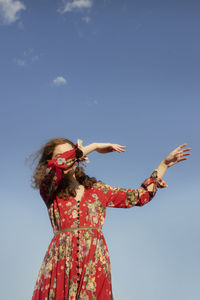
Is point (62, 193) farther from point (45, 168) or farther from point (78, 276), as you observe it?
point (78, 276)

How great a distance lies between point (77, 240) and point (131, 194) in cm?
80

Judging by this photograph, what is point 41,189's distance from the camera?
3615mm

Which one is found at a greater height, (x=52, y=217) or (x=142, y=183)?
(x=142, y=183)

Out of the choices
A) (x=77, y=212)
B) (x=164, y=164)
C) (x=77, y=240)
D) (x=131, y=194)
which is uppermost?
(x=164, y=164)

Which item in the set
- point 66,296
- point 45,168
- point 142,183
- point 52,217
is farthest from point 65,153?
point 66,296

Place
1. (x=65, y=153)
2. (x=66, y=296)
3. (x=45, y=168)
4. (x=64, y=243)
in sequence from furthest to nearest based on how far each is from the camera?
1. (x=45, y=168)
2. (x=65, y=153)
3. (x=64, y=243)
4. (x=66, y=296)

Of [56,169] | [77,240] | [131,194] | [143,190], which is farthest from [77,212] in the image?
[143,190]

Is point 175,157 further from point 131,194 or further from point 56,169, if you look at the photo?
point 56,169

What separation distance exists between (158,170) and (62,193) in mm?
1009

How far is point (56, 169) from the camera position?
11.2 feet

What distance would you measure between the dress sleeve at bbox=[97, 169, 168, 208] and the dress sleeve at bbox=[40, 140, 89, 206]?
43 cm

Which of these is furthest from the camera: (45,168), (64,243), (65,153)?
(45,168)

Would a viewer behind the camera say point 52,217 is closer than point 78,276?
No

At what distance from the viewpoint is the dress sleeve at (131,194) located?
371 centimetres
